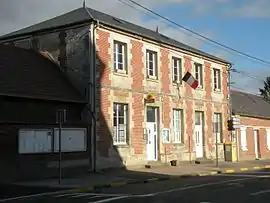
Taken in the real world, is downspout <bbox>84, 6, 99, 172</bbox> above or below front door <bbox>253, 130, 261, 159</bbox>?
above

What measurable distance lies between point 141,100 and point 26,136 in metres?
8.29

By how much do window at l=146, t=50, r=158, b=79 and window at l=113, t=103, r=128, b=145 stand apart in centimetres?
301

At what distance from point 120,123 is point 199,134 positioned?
836 cm

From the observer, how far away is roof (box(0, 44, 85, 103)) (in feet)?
66.5

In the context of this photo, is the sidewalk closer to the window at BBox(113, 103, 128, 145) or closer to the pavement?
the pavement

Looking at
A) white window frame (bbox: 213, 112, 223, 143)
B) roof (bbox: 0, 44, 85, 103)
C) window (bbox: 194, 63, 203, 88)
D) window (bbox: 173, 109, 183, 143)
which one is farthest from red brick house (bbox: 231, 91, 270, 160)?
roof (bbox: 0, 44, 85, 103)

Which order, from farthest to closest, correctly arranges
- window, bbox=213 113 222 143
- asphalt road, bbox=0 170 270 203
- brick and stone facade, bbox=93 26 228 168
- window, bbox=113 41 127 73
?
window, bbox=213 113 222 143, window, bbox=113 41 127 73, brick and stone facade, bbox=93 26 228 168, asphalt road, bbox=0 170 270 203

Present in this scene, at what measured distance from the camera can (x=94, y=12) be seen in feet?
86.9

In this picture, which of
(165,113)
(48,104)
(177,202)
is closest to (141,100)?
(165,113)

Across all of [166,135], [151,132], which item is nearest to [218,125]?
[166,135]

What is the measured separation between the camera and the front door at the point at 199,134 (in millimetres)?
31016

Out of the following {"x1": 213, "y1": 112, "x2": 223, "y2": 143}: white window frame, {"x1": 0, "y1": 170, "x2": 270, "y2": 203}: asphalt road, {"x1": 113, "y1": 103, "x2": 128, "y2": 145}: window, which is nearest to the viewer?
{"x1": 0, "y1": 170, "x2": 270, "y2": 203}: asphalt road

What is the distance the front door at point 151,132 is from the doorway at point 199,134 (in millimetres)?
4597

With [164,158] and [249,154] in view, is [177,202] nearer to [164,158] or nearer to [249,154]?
[164,158]
